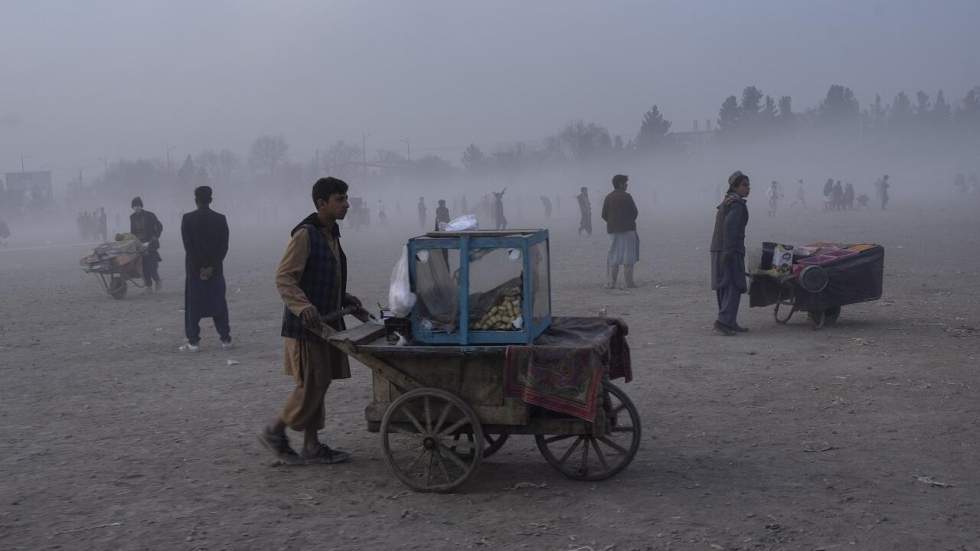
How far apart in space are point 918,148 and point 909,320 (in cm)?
8646

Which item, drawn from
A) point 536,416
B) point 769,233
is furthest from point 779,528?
point 769,233

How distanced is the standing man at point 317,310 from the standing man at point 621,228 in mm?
9499

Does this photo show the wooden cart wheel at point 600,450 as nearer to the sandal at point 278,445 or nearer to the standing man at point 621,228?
the sandal at point 278,445

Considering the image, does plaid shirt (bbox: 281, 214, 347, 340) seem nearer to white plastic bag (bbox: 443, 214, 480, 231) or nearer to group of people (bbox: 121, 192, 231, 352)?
white plastic bag (bbox: 443, 214, 480, 231)

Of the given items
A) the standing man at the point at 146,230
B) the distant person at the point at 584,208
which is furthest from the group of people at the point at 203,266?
the distant person at the point at 584,208

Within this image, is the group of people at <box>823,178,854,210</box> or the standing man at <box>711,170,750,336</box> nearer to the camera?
the standing man at <box>711,170,750,336</box>

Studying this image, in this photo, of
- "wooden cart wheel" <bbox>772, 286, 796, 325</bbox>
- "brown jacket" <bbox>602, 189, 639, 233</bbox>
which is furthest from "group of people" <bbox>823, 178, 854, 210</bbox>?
"wooden cart wheel" <bbox>772, 286, 796, 325</bbox>

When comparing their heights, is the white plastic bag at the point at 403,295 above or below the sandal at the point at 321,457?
above

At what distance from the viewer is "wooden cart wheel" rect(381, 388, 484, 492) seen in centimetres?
525

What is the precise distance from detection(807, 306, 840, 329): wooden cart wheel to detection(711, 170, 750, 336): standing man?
889 mm

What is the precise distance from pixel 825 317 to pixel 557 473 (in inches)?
239

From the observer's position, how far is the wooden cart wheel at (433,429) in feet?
17.2

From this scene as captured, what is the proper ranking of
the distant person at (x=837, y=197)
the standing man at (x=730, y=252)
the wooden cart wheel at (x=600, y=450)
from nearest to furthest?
the wooden cart wheel at (x=600, y=450) < the standing man at (x=730, y=252) < the distant person at (x=837, y=197)

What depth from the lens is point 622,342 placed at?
5.86 meters
